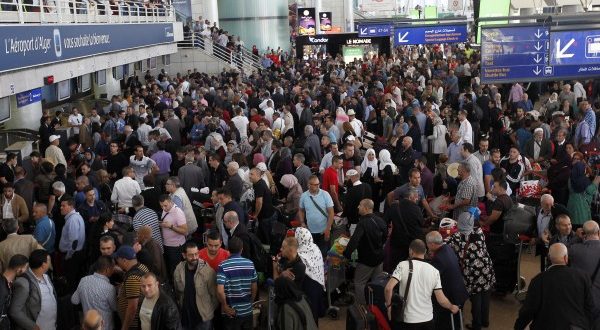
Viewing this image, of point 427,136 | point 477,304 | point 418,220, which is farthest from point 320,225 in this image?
point 427,136

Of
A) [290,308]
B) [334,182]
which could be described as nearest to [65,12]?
[334,182]

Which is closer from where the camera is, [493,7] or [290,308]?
[290,308]

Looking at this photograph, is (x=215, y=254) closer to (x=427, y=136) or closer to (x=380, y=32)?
(x=427, y=136)

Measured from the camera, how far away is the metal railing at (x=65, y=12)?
13.3 meters

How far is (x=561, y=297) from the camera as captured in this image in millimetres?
6172

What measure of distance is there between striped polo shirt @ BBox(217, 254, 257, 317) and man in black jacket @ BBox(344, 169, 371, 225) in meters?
2.88

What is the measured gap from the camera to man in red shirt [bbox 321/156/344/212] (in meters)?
10.1

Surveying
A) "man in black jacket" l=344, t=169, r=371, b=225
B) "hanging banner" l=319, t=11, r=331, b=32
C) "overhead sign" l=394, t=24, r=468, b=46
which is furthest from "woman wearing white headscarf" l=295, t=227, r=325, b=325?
"hanging banner" l=319, t=11, r=331, b=32

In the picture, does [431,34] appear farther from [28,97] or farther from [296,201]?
[296,201]

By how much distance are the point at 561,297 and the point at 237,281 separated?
2.70 metres

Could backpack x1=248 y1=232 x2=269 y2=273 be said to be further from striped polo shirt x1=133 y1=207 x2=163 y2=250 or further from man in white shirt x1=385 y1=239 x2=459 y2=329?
man in white shirt x1=385 y1=239 x2=459 y2=329

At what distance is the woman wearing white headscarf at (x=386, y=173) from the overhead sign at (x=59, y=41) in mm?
5907

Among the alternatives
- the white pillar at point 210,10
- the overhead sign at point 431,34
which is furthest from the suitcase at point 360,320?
the white pillar at point 210,10

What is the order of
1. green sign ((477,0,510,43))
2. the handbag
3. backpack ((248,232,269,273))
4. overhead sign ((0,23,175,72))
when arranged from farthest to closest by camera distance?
green sign ((477,0,510,43))
overhead sign ((0,23,175,72))
backpack ((248,232,269,273))
the handbag
